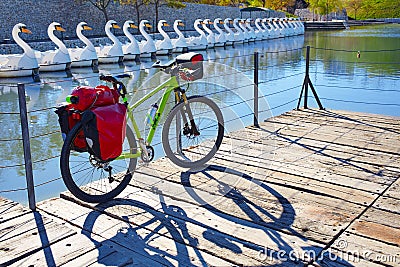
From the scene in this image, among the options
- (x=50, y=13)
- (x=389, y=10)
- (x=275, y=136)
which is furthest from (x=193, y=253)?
(x=389, y=10)

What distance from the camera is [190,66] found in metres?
3.13

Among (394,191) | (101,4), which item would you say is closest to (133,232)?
(394,191)

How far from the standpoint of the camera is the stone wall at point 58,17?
735 inches

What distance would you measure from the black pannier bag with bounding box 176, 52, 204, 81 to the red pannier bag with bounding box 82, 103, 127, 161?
2.15ft

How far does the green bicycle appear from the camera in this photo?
2.71m

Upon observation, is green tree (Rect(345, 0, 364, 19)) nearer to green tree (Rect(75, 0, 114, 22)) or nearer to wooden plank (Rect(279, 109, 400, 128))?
green tree (Rect(75, 0, 114, 22))

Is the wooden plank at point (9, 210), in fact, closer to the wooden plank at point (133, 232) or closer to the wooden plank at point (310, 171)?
the wooden plank at point (133, 232)

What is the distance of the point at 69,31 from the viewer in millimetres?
22188

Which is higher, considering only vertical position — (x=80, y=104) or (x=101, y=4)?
(x=101, y=4)

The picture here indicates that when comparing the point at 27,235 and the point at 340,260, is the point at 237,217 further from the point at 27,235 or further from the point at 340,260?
the point at 27,235

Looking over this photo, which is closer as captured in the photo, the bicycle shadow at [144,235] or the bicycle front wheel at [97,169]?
the bicycle shadow at [144,235]

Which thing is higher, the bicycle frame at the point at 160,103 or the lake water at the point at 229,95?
the bicycle frame at the point at 160,103

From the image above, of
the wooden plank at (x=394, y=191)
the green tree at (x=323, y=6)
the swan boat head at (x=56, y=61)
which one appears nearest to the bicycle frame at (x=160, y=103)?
the wooden plank at (x=394, y=191)

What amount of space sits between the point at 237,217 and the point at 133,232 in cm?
56
